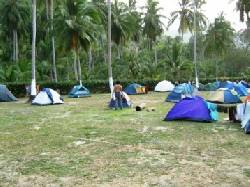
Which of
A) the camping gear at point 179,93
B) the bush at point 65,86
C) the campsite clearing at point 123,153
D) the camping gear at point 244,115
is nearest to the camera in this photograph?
the campsite clearing at point 123,153

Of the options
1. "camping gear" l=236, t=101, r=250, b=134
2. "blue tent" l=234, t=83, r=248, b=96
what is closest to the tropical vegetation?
"blue tent" l=234, t=83, r=248, b=96

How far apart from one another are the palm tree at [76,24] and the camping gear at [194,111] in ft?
56.4

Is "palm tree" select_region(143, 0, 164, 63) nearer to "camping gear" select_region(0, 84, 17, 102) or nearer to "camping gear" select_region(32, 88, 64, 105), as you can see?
"camping gear" select_region(0, 84, 17, 102)

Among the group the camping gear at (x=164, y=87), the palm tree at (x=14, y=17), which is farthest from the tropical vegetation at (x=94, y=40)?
the camping gear at (x=164, y=87)

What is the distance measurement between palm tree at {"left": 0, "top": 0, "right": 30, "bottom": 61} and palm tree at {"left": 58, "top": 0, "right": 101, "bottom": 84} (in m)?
8.85

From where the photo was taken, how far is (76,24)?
29422 millimetres

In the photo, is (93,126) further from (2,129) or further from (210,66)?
(210,66)

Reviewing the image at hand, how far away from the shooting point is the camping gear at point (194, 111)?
43.6 ft

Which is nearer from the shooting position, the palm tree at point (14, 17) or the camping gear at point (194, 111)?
the camping gear at point (194, 111)

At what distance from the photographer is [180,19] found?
42219 millimetres

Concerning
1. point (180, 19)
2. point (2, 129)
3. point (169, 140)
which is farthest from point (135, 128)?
point (180, 19)

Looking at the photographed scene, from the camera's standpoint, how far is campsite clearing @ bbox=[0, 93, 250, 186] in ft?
23.0

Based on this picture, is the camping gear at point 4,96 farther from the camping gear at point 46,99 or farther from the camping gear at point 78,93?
the camping gear at point 78,93

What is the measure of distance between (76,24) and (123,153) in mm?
21599
